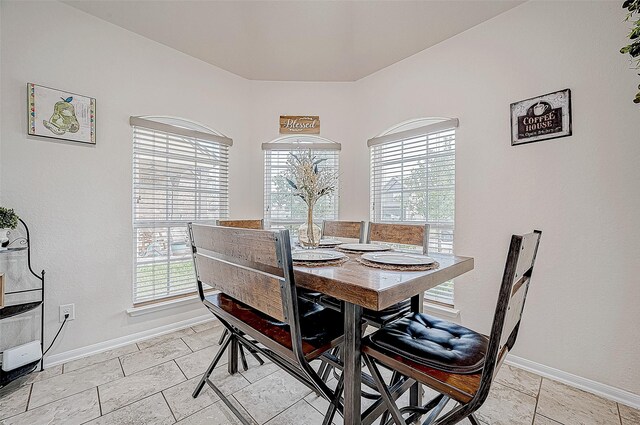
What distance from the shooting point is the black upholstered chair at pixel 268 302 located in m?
0.98

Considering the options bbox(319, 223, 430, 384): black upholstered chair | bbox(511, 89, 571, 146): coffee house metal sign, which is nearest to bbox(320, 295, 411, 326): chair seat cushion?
bbox(319, 223, 430, 384): black upholstered chair

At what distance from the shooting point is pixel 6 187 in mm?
1852

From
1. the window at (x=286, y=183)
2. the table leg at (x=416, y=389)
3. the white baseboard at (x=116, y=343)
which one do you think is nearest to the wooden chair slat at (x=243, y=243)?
the table leg at (x=416, y=389)

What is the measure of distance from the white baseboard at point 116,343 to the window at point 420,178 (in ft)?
7.33

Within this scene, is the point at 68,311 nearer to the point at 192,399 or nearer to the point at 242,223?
the point at 192,399

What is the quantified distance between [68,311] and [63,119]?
1.46 meters

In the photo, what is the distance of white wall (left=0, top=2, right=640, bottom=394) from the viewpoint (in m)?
1.70

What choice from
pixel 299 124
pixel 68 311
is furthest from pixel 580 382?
pixel 68 311

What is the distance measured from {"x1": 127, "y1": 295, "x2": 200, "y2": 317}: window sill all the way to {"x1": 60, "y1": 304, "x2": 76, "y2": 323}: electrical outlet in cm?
36

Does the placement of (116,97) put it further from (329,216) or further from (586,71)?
(586,71)

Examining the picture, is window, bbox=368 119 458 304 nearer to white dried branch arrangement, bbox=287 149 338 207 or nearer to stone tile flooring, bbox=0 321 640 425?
stone tile flooring, bbox=0 321 640 425

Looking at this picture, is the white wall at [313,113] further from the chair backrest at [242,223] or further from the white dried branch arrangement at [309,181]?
the white dried branch arrangement at [309,181]

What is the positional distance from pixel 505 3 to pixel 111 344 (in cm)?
412

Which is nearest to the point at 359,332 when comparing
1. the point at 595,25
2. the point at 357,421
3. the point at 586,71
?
the point at 357,421
